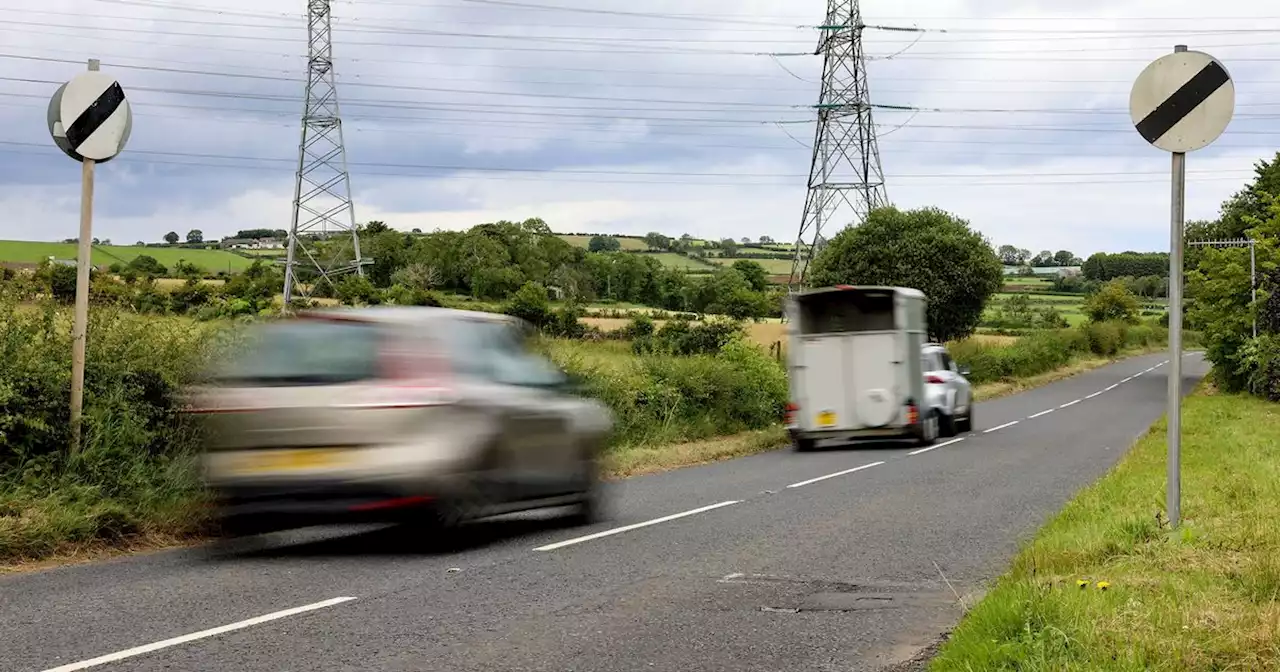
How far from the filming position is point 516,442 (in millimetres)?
9664

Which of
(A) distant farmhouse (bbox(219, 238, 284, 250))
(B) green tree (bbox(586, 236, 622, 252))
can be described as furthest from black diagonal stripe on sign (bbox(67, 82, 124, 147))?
(B) green tree (bbox(586, 236, 622, 252))

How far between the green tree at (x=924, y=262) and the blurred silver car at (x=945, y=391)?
97.7 feet

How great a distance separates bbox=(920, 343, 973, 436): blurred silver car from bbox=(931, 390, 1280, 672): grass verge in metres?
11.5

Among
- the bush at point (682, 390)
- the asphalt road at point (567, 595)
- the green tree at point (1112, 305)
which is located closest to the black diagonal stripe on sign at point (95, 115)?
the asphalt road at point (567, 595)

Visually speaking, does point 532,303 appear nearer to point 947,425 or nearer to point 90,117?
point 947,425

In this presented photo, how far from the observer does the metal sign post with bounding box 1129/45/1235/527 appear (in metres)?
8.07

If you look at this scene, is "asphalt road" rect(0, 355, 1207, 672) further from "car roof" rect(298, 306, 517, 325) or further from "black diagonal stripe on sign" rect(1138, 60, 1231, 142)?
"black diagonal stripe on sign" rect(1138, 60, 1231, 142)

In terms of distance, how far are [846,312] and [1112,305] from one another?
289 ft

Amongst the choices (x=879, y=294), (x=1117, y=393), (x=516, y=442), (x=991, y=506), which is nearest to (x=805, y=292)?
(x=879, y=294)

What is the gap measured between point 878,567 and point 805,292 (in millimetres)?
13327

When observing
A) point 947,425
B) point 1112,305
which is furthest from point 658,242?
point 947,425

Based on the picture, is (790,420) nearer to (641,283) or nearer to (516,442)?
(516,442)

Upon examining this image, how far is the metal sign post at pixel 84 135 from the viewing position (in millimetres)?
9672

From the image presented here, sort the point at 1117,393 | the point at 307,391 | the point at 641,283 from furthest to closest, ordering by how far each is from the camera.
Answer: the point at 641,283, the point at 1117,393, the point at 307,391
